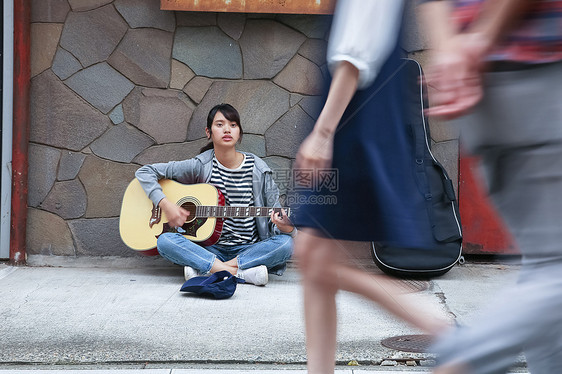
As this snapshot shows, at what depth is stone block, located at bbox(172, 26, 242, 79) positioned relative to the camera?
4.91 m

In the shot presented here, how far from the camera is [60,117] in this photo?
4.93 metres

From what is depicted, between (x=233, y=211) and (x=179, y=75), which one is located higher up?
(x=179, y=75)

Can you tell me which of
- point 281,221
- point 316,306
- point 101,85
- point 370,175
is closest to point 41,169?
point 101,85

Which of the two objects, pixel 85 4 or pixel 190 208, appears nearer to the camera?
pixel 190 208

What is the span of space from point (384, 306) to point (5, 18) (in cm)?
385

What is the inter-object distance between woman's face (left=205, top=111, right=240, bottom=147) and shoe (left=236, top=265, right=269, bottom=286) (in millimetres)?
804

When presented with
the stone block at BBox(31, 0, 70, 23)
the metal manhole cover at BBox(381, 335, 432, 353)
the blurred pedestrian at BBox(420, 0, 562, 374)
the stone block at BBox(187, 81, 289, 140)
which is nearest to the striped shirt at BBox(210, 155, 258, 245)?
the stone block at BBox(187, 81, 289, 140)

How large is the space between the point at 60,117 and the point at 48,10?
2.28 feet

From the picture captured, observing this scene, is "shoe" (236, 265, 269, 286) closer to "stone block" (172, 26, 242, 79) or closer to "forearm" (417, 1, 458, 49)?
"stone block" (172, 26, 242, 79)

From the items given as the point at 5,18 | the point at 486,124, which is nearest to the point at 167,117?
the point at 5,18

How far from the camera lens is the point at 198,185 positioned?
4570 mm

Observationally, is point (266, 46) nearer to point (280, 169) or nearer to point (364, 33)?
point (280, 169)

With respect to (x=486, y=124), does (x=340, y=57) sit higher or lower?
higher

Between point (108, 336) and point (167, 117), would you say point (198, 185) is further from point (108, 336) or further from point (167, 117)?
point (108, 336)
